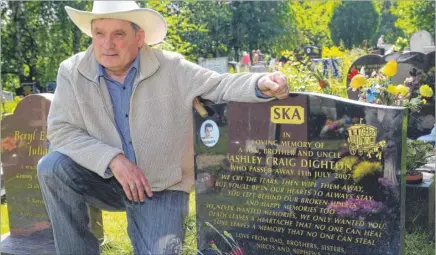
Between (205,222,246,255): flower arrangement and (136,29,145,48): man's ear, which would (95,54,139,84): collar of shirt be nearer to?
(136,29,145,48): man's ear

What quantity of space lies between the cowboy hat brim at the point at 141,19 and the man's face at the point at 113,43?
0.04 metres

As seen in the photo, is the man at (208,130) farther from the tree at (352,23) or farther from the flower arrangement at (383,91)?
A: the tree at (352,23)

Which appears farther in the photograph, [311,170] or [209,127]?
[209,127]

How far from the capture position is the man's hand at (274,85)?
8.51ft

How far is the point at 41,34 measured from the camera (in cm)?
1947

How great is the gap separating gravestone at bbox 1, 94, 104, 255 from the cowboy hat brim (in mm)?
867

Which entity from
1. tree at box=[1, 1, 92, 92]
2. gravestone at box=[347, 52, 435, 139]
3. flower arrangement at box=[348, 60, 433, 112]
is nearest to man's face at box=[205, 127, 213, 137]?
flower arrangement at box=[348, 60, 433, 112]

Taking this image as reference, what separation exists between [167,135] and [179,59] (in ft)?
1.47

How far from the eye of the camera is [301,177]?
2.69 m

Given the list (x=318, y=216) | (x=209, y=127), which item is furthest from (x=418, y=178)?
(x=209, y=127)

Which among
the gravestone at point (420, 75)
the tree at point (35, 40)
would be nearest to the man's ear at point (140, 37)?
the gravestone at point (420, 75)

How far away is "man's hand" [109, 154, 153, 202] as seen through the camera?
2.71m

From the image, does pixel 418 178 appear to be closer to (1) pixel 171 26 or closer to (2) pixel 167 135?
(2) pixel 167 135

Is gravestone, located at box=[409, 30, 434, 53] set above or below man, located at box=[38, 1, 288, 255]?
above
